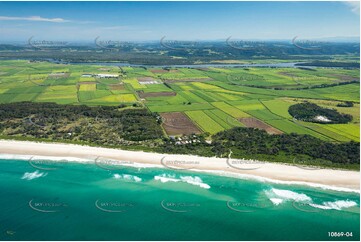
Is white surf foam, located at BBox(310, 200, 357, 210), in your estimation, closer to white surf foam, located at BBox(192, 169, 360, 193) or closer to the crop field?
white surf foam, located at BBox(192, 169, 360, 193)

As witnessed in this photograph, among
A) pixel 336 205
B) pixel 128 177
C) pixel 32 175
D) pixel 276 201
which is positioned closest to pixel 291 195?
pixel 276 201

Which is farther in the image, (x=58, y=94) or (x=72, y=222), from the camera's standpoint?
(x=58, y=94)

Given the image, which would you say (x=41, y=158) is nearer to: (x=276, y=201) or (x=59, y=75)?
(x=276, y=201)

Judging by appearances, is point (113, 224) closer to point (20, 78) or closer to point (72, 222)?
point (72, 222)

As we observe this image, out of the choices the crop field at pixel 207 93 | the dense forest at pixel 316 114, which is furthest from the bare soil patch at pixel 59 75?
the dense forest at pixel 316 114

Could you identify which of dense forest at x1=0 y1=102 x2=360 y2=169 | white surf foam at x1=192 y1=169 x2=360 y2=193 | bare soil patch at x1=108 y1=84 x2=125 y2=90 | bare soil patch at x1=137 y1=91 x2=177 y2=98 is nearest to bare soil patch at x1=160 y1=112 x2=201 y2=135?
dense forest at x1=0 y1=102 x2=360 y2=169

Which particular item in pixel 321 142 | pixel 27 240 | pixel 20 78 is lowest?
pixel 27 240

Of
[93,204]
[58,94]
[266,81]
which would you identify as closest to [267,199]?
[93,204]
